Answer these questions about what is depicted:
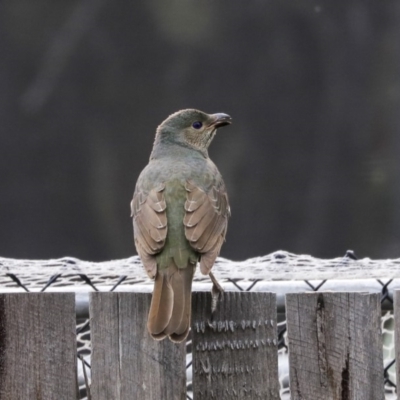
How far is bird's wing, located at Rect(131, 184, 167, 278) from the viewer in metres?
4.32

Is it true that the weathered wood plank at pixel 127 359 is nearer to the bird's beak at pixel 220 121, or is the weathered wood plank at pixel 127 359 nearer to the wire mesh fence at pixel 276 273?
the wire mesh fence at pixel 276 273

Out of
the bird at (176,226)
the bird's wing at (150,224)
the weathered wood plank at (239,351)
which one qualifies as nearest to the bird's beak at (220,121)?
the bird at (176,226)

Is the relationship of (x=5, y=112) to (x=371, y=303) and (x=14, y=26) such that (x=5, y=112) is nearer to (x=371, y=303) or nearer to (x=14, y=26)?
(x=14, y=26)

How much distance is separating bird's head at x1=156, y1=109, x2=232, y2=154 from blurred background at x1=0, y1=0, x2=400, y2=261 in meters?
2.32

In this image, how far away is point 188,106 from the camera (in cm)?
849

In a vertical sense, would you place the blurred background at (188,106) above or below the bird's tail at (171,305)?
above

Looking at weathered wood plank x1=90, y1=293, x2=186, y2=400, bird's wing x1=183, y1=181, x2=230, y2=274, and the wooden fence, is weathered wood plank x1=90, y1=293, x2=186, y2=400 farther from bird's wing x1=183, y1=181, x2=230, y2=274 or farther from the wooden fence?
bird's wing x1=183, y1=181, x2=230, y2=274

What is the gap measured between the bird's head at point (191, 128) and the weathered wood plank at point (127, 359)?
8.73 feet

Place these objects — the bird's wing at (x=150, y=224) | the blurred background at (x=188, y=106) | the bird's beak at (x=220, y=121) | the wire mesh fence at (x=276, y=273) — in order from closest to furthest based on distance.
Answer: the bird's wing at (x=150, y=224), the wire mesh fence at (x=276, y=273), the bird's beak at (x=220, y=121), the blurred background at (x=188, y=106)

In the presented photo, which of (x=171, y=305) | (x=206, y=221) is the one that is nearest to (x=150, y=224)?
(x=206, y=221)

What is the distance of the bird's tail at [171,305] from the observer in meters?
3.42

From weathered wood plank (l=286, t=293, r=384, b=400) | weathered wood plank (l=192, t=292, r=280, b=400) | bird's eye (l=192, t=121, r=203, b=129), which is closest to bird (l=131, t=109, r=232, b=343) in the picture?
weathered wood plank (l=192, t=292, r=280, b=400)

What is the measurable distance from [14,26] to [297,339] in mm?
5882

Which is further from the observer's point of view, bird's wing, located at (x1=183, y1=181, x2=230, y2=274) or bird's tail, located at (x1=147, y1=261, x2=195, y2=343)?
bird's wing, located at (x1=183, y1=181, x2=230, y2=274)
